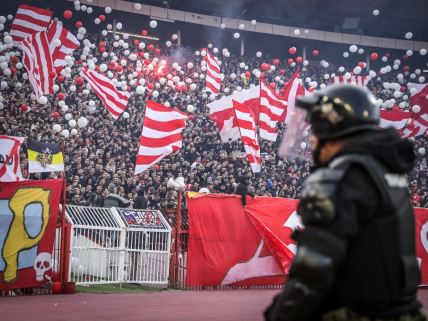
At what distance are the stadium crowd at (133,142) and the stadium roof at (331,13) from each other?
5.49m

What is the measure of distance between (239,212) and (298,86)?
320 inches

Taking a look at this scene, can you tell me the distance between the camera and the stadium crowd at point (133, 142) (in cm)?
1891

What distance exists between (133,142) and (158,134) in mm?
8357

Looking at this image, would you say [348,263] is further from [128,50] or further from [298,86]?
[128,50]

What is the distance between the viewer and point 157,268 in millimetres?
13844

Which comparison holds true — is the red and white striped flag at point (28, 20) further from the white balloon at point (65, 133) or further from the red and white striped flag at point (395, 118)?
the red and white striped flag at point (395, 118)

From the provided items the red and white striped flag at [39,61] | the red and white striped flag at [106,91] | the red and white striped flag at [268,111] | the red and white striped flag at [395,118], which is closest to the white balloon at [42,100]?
the red and white striped flag at [39,61]

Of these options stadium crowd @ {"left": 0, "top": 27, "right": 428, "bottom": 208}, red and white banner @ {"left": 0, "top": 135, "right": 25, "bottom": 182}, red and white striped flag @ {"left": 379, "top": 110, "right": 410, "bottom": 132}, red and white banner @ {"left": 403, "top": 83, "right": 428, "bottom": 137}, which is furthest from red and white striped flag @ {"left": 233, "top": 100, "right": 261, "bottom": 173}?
red and white banner @ {"left": 403, "top": 83, "right": 428, "bottom": 137}

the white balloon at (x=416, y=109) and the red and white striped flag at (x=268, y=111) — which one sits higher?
the white balloon at (x=416, y=109)

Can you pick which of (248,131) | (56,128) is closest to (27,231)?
(248,131)

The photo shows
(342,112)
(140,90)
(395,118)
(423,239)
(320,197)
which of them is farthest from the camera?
(140,90)

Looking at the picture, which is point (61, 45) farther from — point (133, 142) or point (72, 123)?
point (133, 142)

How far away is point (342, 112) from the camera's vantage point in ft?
9.66

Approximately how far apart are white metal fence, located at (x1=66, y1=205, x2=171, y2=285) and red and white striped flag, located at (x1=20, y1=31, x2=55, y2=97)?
735 centimetres
